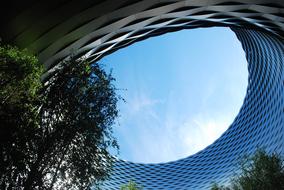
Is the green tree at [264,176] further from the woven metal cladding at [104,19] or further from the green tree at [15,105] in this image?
the green tree at [15,105]

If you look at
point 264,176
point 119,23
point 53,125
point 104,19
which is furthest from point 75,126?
point 264,176

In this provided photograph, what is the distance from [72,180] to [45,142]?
6.50ft

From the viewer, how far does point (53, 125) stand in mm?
10117

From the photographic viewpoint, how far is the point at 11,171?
922cm

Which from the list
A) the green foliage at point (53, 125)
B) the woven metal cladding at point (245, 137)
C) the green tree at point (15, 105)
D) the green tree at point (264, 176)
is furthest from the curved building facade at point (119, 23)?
the green tree at point (264, 176)

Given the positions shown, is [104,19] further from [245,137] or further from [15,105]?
[245,137]

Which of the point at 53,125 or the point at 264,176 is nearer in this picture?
the point at 53,125

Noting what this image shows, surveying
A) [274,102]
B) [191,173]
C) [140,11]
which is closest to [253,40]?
[274,102]

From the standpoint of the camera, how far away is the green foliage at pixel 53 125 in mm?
7836

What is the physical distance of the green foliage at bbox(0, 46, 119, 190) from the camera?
784 cm

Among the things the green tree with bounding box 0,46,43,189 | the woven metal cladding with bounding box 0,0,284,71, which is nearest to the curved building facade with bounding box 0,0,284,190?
the woven metal cladding with bounding box 0,0,284,71

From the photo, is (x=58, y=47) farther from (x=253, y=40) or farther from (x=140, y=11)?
(x=253, y=40)

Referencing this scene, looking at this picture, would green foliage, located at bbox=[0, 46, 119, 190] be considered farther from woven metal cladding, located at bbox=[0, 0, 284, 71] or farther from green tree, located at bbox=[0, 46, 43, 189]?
woven metal cladding, located at bbox=[0, 0, 284, 71]

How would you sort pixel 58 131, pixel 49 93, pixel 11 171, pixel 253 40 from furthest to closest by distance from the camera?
pixel 253 40
pixel 49 93
pixel 58 131
pixel 11 171
